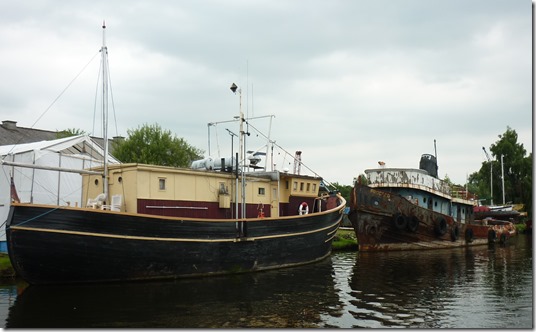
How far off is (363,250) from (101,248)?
17.0 meters

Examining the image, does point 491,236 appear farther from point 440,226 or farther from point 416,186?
point 416,186

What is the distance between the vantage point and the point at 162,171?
19016 millimetres

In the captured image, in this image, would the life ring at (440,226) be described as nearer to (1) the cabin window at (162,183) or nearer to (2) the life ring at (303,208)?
(2) the life ring at (303,208)

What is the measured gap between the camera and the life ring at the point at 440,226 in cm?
3133

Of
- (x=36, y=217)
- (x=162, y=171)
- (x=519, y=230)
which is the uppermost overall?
(x=162, y=171)

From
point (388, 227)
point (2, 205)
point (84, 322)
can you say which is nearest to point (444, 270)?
point (388, 227)

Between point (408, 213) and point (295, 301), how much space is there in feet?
56.5

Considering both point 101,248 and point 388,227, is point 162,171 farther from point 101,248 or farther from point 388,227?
point 388,227

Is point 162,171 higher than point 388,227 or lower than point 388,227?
higher

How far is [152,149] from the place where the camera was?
39.3 metres

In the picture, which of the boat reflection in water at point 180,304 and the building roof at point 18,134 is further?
the building roof at point 18,134

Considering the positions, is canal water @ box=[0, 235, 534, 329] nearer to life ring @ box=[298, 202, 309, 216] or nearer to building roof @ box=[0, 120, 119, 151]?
life ring @ box=[298, 202, 309, 216]

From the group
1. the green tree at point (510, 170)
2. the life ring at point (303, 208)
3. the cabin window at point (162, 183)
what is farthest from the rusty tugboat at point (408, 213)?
the green tree at point (510, 170)

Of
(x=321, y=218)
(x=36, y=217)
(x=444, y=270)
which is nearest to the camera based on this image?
(x=36, y=217)
